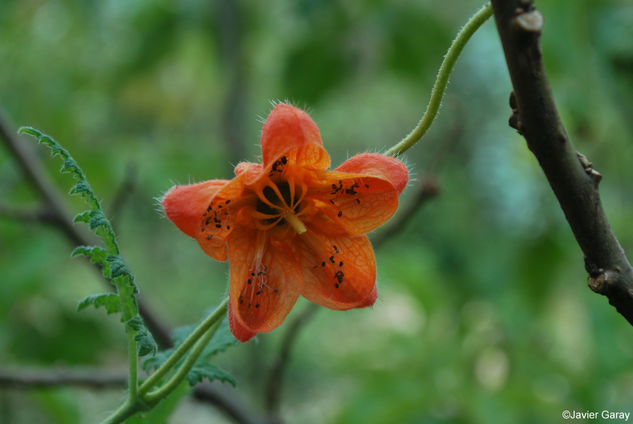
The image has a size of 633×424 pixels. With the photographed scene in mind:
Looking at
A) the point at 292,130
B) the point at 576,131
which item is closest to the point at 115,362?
the point at 576,131

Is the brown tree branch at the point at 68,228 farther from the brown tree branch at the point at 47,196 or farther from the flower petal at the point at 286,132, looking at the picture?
the flower petal at the point at 286,132

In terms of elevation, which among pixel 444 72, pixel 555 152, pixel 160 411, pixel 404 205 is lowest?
pixel 404 205

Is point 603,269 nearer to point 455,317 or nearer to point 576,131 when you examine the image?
point 576,131

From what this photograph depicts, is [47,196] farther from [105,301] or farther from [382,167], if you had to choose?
[382,167]

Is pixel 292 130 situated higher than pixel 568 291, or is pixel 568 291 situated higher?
pixel 292 130

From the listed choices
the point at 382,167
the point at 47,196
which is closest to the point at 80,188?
the point at 382,167
